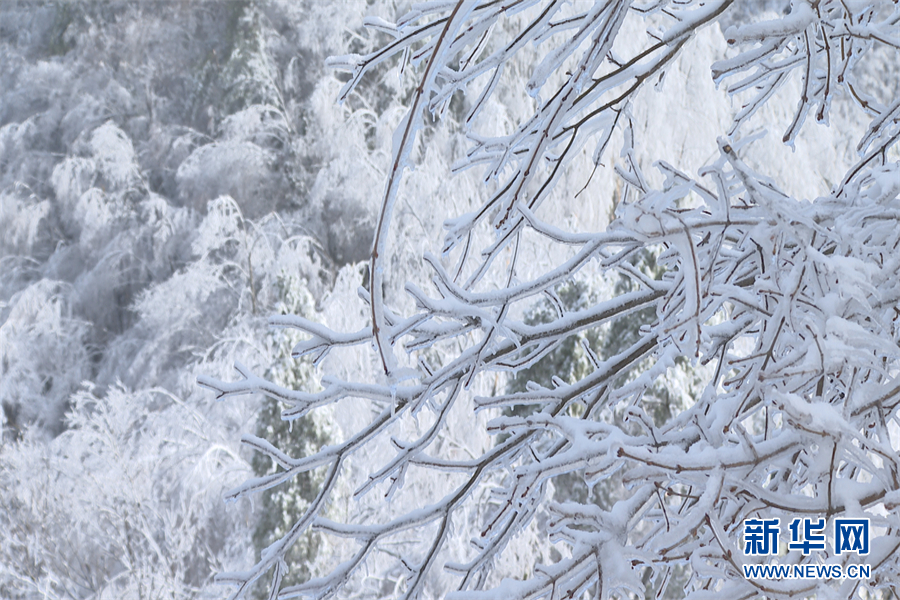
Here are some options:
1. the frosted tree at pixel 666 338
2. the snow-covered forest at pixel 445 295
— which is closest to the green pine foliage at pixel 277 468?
the snow-covered forest at pixel 445 295

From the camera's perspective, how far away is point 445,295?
3.07 ft

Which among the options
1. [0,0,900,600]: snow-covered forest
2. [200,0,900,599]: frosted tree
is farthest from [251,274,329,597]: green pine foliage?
Result: [200,0,900,599]: frosted tree

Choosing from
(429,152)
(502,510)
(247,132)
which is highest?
(247,132)

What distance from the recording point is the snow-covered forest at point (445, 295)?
2.42ft

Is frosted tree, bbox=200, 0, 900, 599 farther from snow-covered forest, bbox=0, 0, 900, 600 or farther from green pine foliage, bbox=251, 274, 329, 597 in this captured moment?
green pine foliage, bbox=251, 274, 329, 597

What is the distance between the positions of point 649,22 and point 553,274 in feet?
18.9

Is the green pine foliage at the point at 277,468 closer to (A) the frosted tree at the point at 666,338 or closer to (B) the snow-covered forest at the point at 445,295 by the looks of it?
(B) the snow-covered forest at the point at 445,295

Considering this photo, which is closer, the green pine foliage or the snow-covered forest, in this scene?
the snow-covered forest

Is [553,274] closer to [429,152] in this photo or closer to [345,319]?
[345,319]

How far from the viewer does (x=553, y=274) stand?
0.86 m

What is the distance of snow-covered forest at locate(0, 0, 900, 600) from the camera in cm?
74

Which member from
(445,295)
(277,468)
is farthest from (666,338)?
(277,468)

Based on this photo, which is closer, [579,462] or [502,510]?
[579,462]

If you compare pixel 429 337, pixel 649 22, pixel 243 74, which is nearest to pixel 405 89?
pixel 243 74
